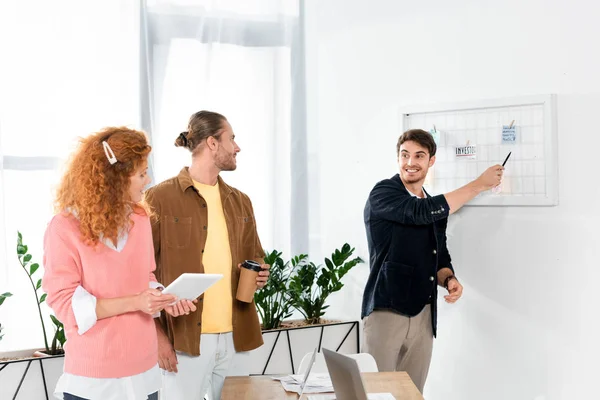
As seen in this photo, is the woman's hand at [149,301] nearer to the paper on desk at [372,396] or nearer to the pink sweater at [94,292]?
the pink sweater at [94,292]

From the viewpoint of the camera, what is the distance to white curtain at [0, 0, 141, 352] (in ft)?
11.7

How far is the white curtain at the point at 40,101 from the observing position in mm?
3557

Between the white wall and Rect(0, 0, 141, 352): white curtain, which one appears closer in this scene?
the white wall

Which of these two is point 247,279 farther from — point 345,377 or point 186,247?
point 345,377

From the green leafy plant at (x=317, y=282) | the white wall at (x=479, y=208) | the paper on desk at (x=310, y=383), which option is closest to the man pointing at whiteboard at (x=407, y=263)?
the white wall at (x=479, y=208)

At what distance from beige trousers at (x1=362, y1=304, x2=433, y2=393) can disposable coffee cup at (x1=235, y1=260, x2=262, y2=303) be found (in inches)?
32.8

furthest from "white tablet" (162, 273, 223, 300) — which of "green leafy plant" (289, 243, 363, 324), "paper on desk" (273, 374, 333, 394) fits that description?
"green leafy plant" (289, 243, 363, 324)

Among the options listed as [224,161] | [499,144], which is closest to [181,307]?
[224,161]

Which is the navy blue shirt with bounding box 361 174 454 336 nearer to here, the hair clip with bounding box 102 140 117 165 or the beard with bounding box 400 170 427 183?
the beard with bounding box 400 170 427 183

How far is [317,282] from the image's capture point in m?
4.05

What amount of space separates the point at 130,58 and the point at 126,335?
2.05m

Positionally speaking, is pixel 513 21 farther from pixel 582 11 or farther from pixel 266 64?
pixel 266 64

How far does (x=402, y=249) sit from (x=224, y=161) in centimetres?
97

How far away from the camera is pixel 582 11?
3.35 meters
